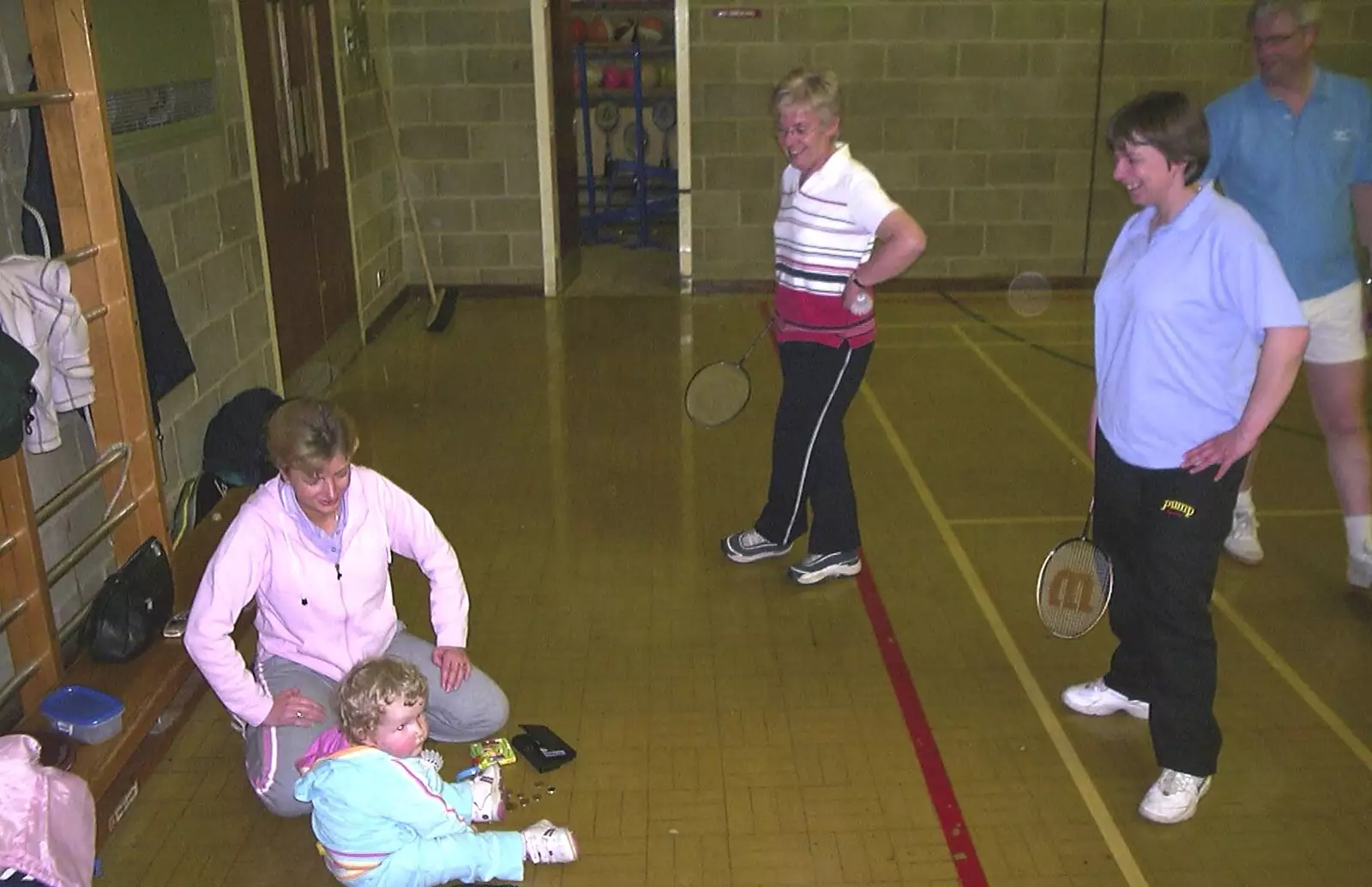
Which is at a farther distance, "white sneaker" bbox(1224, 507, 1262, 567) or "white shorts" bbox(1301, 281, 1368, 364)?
"white sneaker" bbox(1224, 507, 1262, 567)

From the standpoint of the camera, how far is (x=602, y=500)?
518cm

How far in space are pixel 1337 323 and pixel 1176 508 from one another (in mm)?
1510

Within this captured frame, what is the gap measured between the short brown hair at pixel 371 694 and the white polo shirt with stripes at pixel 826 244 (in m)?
1.92

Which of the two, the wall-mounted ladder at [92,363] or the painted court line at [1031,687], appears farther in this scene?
the wall-mounted ladder at [92,363]

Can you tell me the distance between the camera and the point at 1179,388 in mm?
2787

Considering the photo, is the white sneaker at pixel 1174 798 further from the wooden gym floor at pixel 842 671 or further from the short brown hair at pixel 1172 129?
the short brown hair at pixel 1172 129

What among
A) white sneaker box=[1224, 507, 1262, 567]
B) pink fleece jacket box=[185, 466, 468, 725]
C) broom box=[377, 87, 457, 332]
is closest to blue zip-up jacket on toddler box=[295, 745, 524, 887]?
pink fleece jacket box=[185, 466, 468, 725]

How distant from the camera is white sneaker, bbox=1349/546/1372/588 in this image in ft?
13.7

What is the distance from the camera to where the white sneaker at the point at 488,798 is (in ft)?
9.80

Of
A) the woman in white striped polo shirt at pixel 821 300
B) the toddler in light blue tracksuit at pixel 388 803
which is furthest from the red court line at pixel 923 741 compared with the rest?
the toddler in light blue tracksuit at pixel 388 803

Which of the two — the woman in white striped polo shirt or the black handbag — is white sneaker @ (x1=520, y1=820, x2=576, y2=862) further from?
the woman in white striped polo shirt

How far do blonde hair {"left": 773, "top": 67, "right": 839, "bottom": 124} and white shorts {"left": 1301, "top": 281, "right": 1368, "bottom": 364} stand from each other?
1.64m

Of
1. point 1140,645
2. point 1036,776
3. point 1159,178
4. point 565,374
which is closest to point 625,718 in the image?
point 1036,776

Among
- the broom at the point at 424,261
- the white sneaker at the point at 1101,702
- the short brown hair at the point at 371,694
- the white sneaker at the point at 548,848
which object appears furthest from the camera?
the broom at the point at 424,261
